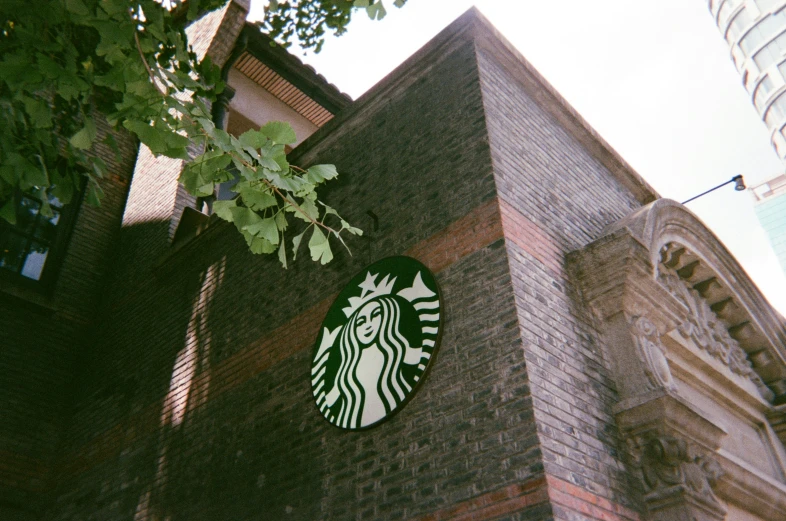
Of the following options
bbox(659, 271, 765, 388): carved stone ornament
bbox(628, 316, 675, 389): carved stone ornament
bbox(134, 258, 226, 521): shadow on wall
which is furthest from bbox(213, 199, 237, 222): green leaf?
bbox(659, 271, 765, 388): carved stone ornament

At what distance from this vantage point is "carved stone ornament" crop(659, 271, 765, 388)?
7.17 metres

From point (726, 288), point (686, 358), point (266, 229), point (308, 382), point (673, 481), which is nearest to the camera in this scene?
point (266, 229)

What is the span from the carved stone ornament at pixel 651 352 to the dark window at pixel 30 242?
828 cm

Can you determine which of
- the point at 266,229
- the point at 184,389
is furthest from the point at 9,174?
the point at 184,389

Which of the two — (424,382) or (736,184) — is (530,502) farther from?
(736,184)

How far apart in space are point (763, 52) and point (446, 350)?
60.4m

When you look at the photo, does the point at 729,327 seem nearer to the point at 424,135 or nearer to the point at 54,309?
the point at 424,135

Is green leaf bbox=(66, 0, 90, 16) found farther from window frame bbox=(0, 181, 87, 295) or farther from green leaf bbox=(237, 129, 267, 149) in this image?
window frame bbox=(0, 181, 87, 295)

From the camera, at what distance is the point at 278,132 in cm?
381

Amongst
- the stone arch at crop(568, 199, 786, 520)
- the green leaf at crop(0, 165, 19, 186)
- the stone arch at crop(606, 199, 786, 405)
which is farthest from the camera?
the stone arch at crop(606, 199, 786, 405)

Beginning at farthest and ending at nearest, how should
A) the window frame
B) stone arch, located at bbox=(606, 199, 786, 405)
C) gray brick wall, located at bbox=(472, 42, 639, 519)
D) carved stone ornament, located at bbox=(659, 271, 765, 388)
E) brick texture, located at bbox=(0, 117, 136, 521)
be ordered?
the window frame → brick texture, located at bbox=(0, 117, 136, 521) → stone arch, located at bbox=(606, 199, 786, 405) → carved stone ornament, located at bbox=(659, 271, 765, 388) → gray brick wall, located at bbox=(472, 42, 639, 519)

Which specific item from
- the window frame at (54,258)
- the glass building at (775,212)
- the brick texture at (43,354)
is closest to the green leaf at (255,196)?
the brick texture at (43,354)

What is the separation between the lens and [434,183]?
231 inches

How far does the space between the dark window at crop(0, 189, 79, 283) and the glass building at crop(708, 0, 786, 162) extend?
57399 mm
